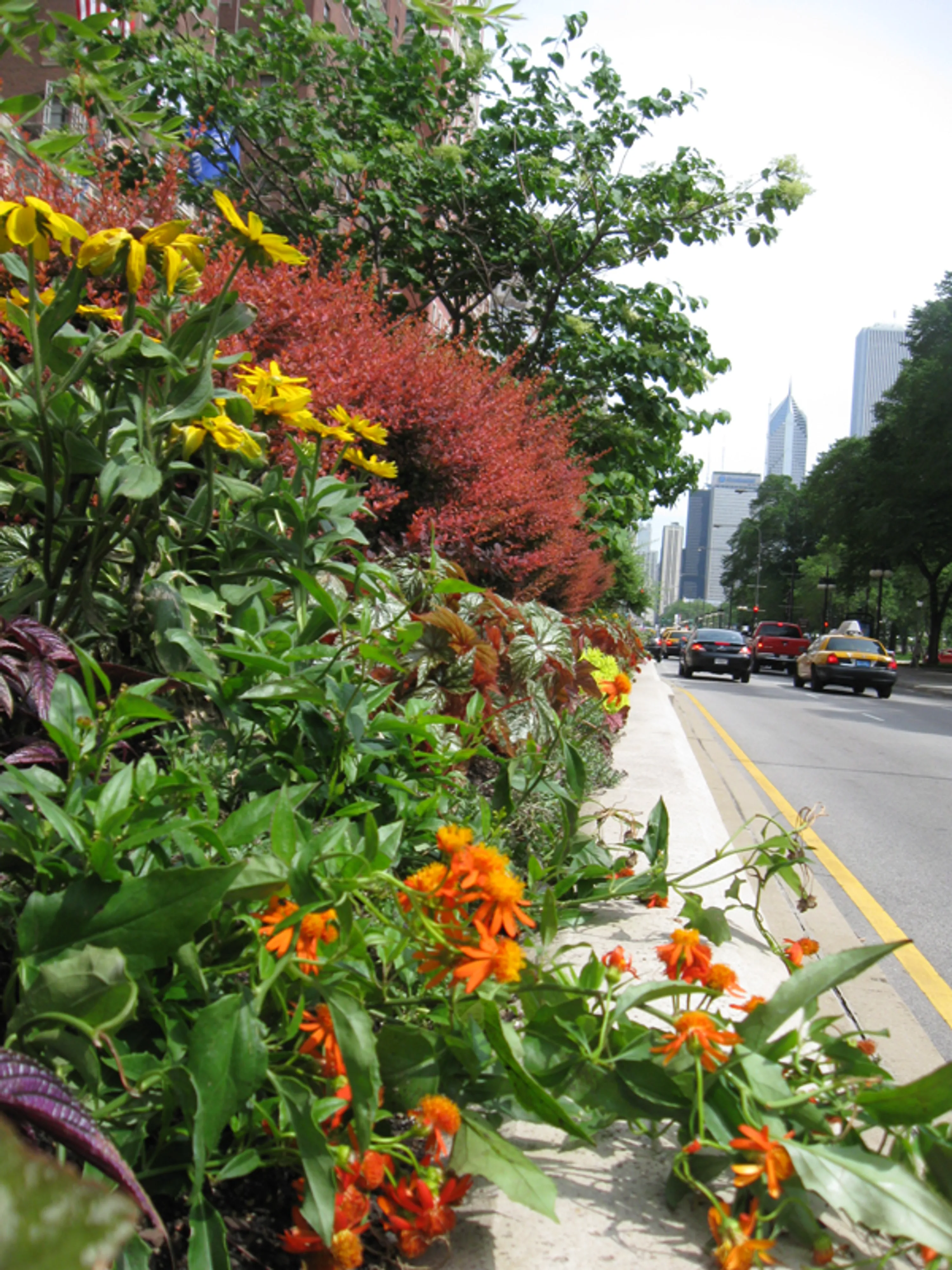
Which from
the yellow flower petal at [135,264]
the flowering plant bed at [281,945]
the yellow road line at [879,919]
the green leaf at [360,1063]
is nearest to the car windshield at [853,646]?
the yellow road line at [879,919]

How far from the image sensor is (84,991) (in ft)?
3.46

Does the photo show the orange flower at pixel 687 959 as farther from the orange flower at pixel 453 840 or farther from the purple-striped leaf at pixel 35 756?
the purple-striped leaf at pixel 35 756

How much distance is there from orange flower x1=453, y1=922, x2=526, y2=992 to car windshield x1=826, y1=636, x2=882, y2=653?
24.8 m

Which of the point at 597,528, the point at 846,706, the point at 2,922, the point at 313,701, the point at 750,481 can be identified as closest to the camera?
the point at 2,922

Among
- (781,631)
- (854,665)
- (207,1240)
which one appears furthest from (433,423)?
(781,631)

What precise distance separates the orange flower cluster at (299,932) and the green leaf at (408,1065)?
19 cm

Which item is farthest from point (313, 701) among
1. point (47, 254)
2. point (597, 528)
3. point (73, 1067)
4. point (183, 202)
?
point (183, 202)

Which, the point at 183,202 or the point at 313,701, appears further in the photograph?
the point at 183,202

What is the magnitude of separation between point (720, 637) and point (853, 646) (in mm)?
4856

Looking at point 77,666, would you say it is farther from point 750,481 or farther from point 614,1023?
point 750,481

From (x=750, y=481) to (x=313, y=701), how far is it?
20101 centimetres

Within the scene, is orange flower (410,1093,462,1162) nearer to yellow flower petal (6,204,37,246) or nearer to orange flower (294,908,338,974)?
orange flower (294,908,338,974)

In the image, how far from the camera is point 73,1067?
1147mm

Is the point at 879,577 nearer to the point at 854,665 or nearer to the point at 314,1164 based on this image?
the point at 854,665
